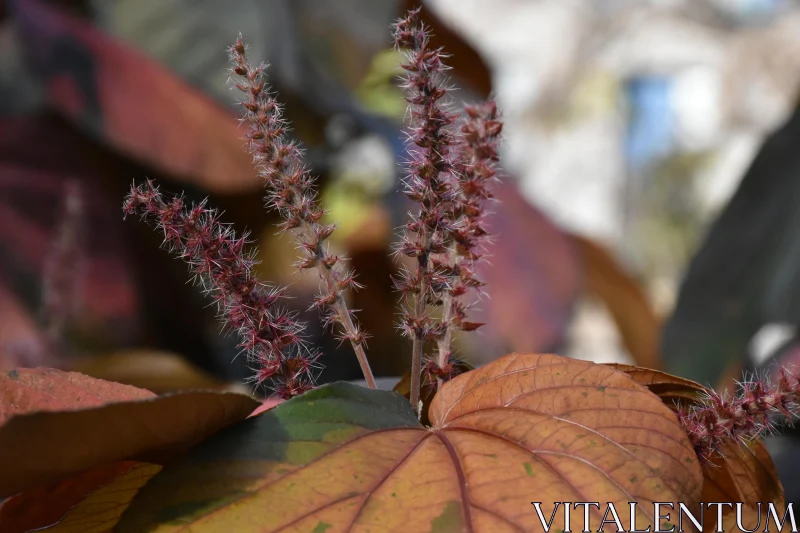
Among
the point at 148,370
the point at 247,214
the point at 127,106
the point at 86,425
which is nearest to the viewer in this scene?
the point at 86,425

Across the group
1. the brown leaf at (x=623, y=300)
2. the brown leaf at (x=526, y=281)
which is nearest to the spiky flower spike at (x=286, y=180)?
the brown leaf at (x=526, y=281)

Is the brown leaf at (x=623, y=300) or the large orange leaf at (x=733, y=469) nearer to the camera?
the large orange leaf at (x=733, y=469)

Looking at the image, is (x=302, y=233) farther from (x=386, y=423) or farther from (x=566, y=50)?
(x=566, y=50)

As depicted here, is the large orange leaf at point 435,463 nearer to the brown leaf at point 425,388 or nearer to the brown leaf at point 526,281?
the brown leaf at point 425,388

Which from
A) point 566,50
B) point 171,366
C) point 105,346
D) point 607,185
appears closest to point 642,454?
point 171,366

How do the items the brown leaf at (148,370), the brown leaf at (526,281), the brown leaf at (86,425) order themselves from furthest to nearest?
the brown leaf at (526,281) < the brown leaf at (148,370) < the brown leaf at (86,425)

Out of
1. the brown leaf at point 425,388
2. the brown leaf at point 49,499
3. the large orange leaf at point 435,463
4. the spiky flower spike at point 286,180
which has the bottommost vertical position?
the brown leaf at point 49,499

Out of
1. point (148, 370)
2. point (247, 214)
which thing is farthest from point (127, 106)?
point (148, 370)

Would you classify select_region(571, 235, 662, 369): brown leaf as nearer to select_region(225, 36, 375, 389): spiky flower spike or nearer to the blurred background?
the blurred background

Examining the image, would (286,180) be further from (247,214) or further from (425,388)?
(247,214)
